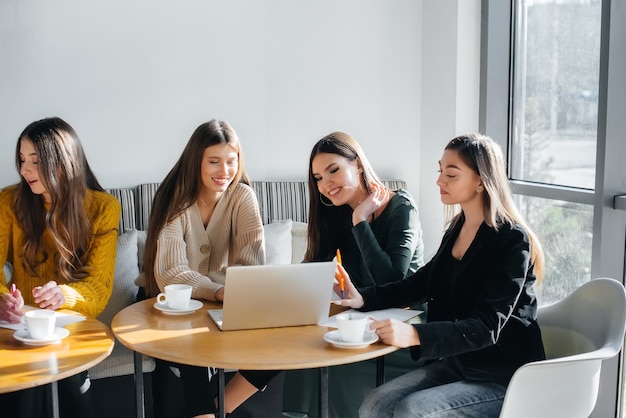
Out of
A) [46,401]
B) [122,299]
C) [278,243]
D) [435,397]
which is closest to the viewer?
[435,397]

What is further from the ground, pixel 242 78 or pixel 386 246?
pixel 242 78

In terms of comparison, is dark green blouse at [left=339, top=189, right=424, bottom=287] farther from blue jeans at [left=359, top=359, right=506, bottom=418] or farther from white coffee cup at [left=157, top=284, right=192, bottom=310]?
white coffee cup at [left=157, top=284, right=192, bottom=310]

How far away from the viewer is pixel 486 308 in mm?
1924

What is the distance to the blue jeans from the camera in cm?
188

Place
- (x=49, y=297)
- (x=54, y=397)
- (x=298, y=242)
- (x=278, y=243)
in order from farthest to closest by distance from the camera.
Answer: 1. (x=298, y=242)
2. (x=278, y=243)
3. (x=49, y=297)
4. (x=54, y=397)

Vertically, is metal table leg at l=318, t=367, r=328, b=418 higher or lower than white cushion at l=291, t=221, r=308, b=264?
lower

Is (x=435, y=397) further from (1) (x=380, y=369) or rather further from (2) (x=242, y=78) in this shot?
(2) (x=242, y=78)

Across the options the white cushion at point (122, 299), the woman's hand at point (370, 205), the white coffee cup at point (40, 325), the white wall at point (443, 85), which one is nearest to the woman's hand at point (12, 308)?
the white coffee cup at point (40, 325)

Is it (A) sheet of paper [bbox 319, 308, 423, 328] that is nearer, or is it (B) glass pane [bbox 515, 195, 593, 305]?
(A) sheet of paper [bbox 319, 308, 423, 328]

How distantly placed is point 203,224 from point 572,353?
4.12 feet

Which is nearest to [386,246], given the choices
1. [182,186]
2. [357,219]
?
[357,219]

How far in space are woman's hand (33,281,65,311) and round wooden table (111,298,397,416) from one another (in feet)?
0.66

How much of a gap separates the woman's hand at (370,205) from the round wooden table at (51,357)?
923 mm

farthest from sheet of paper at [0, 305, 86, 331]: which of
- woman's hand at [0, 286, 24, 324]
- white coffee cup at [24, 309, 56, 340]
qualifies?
white coffee cup at [24, 309, 56, 340]
